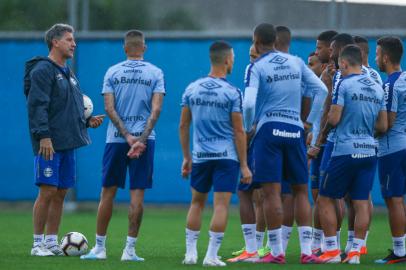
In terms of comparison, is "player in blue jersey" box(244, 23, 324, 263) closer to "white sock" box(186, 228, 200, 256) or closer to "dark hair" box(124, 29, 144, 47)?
"white sock" box(186, 228, 200, 256)

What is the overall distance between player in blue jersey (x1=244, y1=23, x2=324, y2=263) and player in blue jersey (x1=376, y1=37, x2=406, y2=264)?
900mm

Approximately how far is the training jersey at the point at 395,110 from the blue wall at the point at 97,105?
21.4ft

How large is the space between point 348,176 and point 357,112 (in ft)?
2.09

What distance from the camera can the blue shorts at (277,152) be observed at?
1013 cm

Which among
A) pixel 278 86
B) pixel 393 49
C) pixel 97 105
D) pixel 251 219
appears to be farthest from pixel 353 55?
pixel 97 105

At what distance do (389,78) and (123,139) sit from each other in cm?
278

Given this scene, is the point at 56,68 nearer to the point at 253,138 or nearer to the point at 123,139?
the point at 123,139

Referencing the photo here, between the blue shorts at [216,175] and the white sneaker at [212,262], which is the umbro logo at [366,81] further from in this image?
the white sneaker at [212,262]

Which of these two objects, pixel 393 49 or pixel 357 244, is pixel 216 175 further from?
pixel 393 49

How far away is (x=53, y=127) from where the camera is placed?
11.1 m

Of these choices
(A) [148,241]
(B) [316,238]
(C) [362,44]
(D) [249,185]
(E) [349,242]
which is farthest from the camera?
(A) [148,241]

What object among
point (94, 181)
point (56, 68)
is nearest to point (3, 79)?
point (94, 181)

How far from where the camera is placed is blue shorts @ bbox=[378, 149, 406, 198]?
420 inches

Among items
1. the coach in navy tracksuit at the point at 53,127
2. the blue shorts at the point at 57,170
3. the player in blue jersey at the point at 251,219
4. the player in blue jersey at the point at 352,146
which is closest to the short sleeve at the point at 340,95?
the player in blue jersey at the point at 352,146
